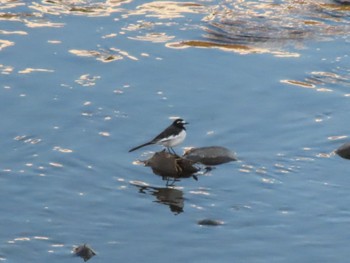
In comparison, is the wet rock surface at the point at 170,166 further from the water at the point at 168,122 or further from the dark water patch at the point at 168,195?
the dark water patch at the point at 168,195

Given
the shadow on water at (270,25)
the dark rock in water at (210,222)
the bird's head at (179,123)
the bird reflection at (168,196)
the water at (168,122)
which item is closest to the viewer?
the water at (168,122)

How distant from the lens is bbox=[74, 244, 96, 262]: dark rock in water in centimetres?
1352

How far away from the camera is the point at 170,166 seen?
667 inches

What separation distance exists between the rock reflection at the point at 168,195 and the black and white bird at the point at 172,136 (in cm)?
106

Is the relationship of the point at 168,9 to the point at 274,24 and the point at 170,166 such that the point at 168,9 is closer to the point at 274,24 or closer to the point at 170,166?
the point at 274,24

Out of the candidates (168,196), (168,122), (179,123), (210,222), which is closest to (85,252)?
(210,222)

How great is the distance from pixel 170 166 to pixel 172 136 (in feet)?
1.66

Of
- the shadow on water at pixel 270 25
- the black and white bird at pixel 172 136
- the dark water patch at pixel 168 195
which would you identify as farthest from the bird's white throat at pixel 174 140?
the shadow on water at pixel 270 25

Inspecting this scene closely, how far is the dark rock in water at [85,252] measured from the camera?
13516 mm

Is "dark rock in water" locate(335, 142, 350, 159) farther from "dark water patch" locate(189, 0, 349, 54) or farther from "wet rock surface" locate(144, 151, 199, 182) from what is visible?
"dark water patch" locate(189, 0, 349, 54)

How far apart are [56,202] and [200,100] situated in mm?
4962

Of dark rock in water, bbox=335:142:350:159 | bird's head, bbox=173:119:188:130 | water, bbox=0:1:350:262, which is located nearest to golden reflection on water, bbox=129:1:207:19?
water, bbox=0:1:350:262

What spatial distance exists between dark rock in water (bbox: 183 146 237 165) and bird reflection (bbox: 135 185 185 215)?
103cm

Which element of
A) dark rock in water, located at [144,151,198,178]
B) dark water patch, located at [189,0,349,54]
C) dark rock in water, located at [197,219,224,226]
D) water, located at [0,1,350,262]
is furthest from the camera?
dark water patch, located at [189,0,349,54]
